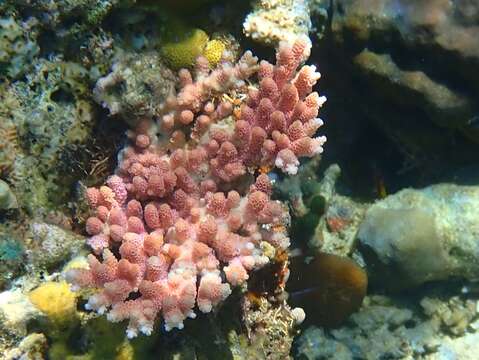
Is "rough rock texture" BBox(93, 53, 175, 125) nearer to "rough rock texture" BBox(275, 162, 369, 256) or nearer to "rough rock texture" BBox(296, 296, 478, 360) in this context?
"rough rock texture" BBox(275, 162, 369, 256)

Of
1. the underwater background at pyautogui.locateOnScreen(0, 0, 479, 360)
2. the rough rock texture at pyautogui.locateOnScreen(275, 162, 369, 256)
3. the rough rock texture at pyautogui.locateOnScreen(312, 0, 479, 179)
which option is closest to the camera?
the underwater background at pyautogui.locateOnScreen(0, 0, 479, 360)

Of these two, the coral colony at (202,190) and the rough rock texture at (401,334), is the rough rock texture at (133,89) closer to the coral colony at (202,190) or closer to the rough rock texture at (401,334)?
the coral colony at (202,190)

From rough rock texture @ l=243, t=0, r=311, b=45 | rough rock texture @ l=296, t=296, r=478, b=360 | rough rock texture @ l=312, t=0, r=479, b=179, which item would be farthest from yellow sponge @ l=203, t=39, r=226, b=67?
rough rock texture @ l=296, t=296, r=478, b=360

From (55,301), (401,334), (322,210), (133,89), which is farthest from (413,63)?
(55,301)

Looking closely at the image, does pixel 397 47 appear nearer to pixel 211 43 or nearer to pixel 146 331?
pixel 211 43

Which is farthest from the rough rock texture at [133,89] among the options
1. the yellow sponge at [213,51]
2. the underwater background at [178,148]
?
the yellow sponge at [213,51]

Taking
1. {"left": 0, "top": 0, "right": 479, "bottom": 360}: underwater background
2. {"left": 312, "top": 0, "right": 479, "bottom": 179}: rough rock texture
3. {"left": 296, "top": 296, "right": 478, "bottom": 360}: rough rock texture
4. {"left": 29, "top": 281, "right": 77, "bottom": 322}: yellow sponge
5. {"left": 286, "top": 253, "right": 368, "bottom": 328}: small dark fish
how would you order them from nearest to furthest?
{"left": 29, "top": 281, "right": 77, "bottom": 322}: yellow sponge < {"left": 0, "top": 0, "right": 479, "bottom": 360}: underwater background < {"left": 312, "top": 0, "right": 479, "bottom": 179}: rough rock texture < {"left": 286, "top": 253, "right": 368, "bottom": 328}: small dark fish < {"left": 296, "top": 296, "right": 478, "bottom": 360}: rough rock texture

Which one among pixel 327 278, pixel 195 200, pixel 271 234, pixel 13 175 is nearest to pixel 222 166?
pixel 195 200
